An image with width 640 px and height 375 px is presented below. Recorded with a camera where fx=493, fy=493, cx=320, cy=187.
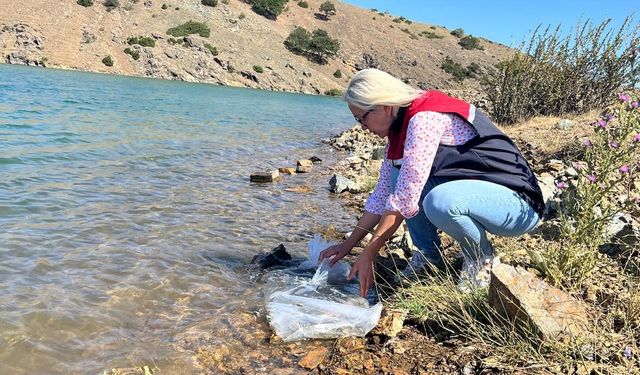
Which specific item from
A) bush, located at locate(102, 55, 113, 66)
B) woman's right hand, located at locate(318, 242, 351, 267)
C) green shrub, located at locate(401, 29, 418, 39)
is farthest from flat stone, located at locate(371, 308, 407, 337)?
green shrub, located at locate(401, 29, 418, 39)

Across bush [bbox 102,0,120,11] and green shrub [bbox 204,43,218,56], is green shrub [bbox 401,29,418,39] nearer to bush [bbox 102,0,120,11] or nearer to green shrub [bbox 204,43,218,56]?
green shrub [bbox 204,43,218,56]

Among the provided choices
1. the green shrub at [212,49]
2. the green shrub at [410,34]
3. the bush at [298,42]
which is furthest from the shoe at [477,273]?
the green shrub at [410,34]

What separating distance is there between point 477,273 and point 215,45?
164 feet

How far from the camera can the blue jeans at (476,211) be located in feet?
9.00

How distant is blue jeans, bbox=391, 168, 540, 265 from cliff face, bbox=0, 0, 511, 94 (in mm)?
26397

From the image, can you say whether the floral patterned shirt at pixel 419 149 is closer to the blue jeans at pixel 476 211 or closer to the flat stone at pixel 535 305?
the blue jeans at pixel 476 211

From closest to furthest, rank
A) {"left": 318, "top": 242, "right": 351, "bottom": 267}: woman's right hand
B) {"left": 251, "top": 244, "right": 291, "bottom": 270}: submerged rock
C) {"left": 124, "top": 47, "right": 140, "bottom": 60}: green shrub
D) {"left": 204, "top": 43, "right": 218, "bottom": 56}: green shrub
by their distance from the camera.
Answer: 1. {"left": 318, "top": 242, "right": 351, "bottom": 267}: woman's right hand
2. {"left": 251, "top": 244, "right": 291, "bottom": 270}: submerged rock
3. {"left": 124, "top": 47, "right": 140, "bottom": 60}: green shrub
4. {"left": 204, "top": 43, "right": 218, "bottom": 56}: green shrub

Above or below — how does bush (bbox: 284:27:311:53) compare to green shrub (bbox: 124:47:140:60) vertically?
above

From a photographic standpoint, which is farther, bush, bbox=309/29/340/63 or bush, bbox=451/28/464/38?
bush, bbox=451/28/464/38

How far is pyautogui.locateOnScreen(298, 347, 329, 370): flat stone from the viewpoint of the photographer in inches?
103

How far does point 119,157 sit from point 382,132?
6699 mm

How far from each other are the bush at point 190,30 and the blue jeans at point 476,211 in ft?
162

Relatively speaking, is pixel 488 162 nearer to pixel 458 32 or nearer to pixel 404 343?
pixel 404 343

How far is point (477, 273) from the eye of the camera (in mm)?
2973
